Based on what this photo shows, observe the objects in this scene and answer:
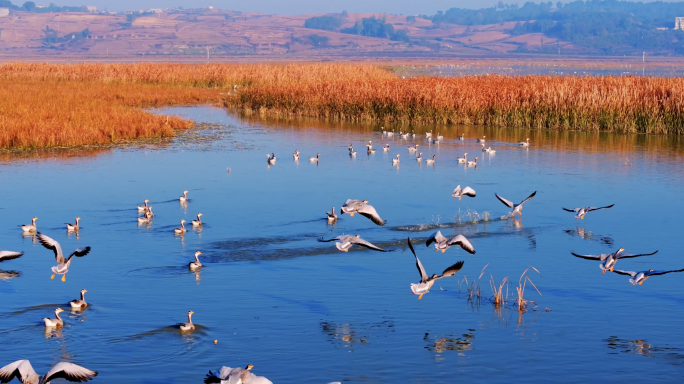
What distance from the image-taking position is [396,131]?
35.2 meters

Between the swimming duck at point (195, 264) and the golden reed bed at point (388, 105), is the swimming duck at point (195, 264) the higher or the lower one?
the lower one

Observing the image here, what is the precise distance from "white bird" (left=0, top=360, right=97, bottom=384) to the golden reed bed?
20446mm

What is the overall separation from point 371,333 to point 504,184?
12.1 m

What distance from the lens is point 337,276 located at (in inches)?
513

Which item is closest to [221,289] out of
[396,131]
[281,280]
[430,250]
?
→ [281,280]

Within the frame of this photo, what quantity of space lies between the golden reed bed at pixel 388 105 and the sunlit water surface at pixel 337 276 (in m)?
5.07

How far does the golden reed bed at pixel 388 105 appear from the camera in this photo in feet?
98.8

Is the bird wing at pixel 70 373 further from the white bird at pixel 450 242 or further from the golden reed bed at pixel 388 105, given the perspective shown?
the golden reed bed at pixel 388 105

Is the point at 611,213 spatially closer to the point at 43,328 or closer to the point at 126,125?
the point at 43,328

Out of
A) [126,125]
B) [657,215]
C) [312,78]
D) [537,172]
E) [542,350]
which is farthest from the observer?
[312,78]

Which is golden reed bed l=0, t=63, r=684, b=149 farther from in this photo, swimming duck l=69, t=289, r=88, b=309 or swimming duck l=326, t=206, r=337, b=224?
swimming duck l=69, t=289, r=88, b=309

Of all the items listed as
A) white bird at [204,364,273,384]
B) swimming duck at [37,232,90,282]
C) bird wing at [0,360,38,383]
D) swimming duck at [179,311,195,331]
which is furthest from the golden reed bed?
white bird at [204,364,273,384]

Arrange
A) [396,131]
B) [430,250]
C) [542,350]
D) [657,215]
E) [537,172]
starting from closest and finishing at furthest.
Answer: [542,350], [430,250], [657,215], [537,172], [396,131]

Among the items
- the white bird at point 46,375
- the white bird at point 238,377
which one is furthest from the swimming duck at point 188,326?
the white bird at point 238,377
